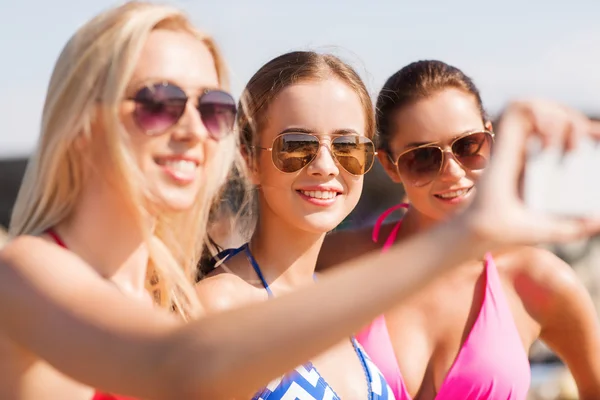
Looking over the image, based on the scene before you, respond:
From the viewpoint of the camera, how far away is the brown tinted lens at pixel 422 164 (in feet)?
9.29

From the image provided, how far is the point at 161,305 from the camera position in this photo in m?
1.90

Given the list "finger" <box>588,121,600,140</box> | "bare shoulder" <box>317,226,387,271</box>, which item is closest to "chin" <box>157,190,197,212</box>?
"finger" <box>588,121,600,140</box>

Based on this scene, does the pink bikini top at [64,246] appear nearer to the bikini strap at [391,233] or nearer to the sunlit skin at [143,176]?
the sunlit skin at [143,176]

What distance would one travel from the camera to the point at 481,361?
111 inches

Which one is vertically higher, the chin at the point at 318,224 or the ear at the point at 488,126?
the ear at the point at 488,126

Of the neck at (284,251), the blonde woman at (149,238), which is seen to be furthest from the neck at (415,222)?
the blonde woman at (149,238)

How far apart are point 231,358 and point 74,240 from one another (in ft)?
1.60

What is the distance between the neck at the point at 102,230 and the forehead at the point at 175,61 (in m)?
0.22

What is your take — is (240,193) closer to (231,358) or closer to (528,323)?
(528,323)

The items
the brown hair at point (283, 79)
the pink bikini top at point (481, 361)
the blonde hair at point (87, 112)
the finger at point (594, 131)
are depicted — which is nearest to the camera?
the finger at point (594, 131)

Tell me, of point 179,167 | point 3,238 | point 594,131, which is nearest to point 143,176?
point 179,167

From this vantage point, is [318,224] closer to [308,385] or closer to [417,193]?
[308,385]

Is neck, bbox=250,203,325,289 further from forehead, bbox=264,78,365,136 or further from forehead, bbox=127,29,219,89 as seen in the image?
forehead, bbox=127,29,219,89

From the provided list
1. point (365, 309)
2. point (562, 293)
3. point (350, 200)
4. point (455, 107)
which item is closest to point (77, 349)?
point (365, 309)
